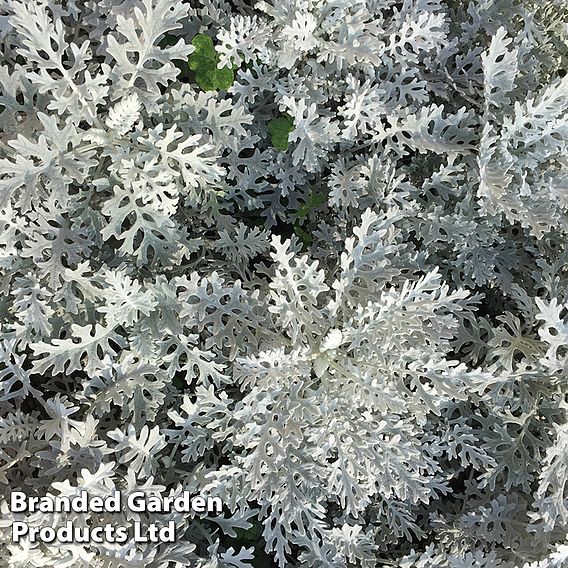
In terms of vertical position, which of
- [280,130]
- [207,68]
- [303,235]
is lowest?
[303,235]

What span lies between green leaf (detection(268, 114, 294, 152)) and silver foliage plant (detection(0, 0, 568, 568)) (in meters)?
0.04

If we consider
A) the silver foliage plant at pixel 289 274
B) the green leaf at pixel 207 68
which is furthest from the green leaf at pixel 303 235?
the green leaf at pixel 207 68

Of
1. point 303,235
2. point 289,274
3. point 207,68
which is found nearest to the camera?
point 289,274

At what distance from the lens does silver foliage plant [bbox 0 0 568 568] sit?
5.13 ft

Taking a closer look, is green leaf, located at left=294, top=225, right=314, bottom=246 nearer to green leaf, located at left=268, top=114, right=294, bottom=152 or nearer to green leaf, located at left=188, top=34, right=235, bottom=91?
green leaf, located at left=268, top=114, right=294, bottom=152

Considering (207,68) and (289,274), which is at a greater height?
(207,68)

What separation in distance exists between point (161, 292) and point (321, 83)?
732 millimetres

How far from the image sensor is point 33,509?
5.19 feet

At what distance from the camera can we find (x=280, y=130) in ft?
6.02

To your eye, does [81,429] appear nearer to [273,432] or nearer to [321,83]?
[273,432]

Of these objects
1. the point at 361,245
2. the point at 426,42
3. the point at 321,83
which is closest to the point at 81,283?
the point at 361,245

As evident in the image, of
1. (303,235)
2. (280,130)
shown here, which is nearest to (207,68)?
(280,130)

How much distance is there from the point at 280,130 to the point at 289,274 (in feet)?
1.62

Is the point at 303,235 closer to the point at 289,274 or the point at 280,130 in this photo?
the point at 280,130
